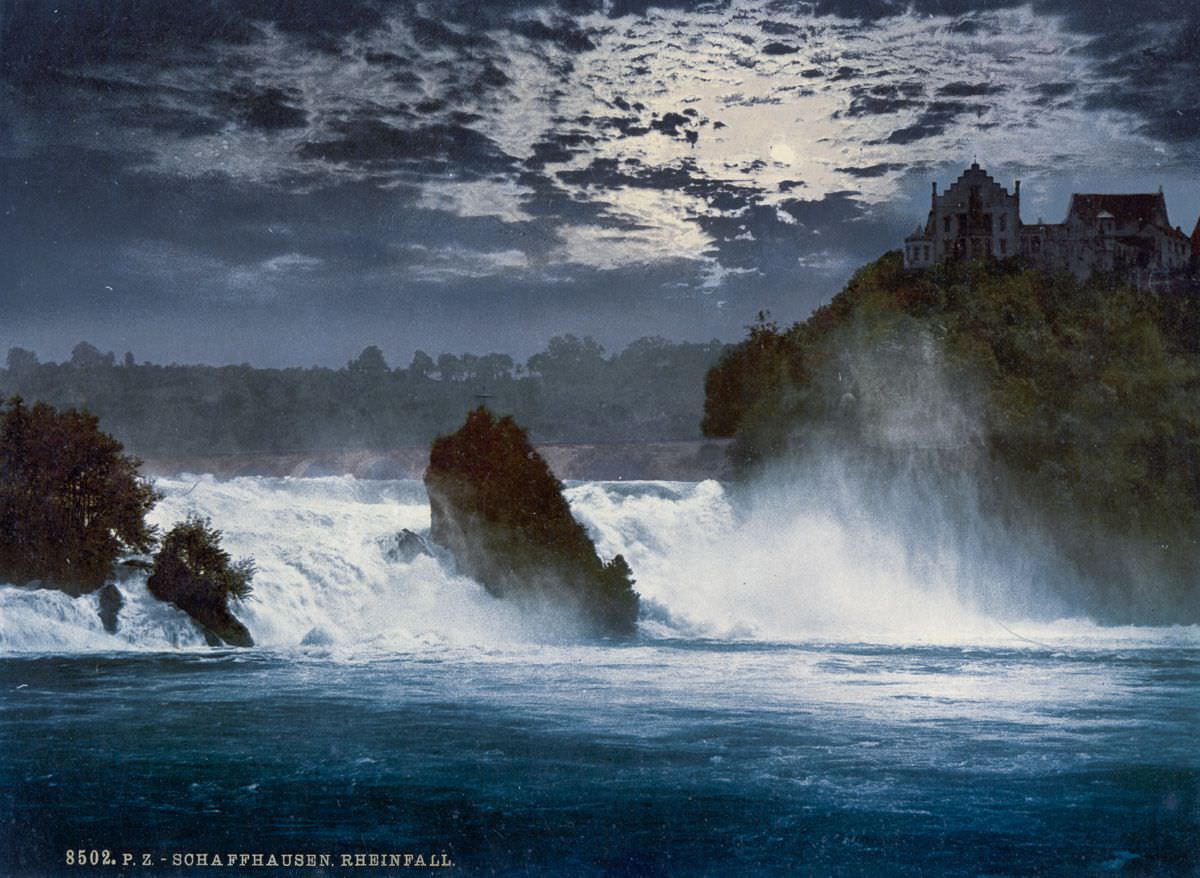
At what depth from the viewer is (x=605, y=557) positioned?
28156mm

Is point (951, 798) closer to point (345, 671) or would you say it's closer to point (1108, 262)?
point (345, 671)

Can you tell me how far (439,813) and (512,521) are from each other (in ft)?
43.8

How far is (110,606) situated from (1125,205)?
3275 centimetres

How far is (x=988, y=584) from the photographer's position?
3250 centimetres

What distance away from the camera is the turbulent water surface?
1227 centimetres

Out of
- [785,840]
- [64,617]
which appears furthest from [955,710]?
[64,617]

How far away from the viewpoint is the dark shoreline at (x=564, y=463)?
34562 millimetres

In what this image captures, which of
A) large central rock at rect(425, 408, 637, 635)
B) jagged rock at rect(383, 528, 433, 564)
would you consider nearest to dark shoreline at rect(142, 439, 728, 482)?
large central rock at rect(425, 408, 637, 635)

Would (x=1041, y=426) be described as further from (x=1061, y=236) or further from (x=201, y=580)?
(x=201, y=580)

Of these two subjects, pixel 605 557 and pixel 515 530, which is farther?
pixel 605 557

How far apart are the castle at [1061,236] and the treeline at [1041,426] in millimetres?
4546

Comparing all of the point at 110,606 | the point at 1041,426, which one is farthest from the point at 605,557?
the point at 1041,426

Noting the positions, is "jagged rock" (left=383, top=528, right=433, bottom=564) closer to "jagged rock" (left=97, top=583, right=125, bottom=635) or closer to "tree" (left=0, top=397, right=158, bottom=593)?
"tree" (left=0, top=397, right=158, bottom=593)

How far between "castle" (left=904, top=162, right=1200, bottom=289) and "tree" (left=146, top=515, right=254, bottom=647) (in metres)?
24.6
